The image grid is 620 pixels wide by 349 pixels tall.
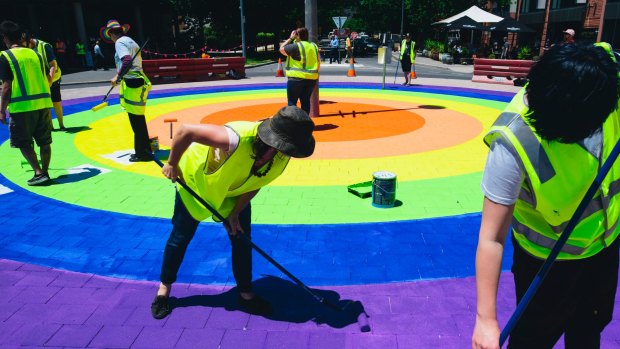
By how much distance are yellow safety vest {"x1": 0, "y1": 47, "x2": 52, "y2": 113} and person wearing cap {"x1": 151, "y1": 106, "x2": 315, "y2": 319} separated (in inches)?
167

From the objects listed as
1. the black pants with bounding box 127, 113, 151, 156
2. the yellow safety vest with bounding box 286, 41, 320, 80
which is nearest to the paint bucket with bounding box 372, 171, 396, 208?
the black pants with bounding box 127, 113, 151, 156

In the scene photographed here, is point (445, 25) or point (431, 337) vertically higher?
point (445, 25)

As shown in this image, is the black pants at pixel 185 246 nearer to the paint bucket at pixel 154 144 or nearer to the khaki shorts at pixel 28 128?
the khaki shorts at pixel 28 128

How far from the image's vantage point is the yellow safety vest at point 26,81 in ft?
20.6

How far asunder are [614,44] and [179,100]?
84.5ft

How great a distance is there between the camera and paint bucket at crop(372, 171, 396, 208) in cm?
570

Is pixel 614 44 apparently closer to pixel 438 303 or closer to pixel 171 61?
pixel 171 61

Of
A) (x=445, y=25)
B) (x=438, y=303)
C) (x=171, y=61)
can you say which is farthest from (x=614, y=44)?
(x=438, y=303)

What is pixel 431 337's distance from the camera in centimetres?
342

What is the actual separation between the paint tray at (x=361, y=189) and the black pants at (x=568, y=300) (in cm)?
391

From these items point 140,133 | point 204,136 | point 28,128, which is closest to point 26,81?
point 28,128

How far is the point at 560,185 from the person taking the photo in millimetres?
1814

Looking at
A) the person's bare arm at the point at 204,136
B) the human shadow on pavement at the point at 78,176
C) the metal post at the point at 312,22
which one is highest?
the metal post at the point at 312,22

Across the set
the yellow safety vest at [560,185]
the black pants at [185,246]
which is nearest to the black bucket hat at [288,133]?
the black pants at [185,246]
